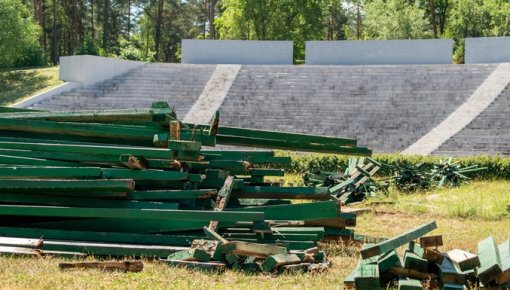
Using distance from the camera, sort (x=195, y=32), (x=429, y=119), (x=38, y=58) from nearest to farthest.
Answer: (x=429, y=119), (x=38, y=58), (x=195, y=32)

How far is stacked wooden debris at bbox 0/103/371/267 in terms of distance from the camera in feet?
25.0

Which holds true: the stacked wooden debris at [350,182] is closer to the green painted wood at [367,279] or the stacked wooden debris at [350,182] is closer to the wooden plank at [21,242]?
the wooden plank at [21,242]

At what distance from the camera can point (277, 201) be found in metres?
8.92

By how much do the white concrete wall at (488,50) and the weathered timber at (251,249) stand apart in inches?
1043

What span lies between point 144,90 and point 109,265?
2349cm

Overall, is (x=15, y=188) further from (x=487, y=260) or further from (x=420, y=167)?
(x=420, y=167)

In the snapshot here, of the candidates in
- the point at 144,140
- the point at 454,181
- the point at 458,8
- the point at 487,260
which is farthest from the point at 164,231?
the point at 458,8

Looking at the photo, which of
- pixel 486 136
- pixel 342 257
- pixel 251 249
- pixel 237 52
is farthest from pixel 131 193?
pixel 237 52

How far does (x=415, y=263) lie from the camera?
21.3 ft

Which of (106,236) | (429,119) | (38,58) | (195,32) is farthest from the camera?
(195,32)

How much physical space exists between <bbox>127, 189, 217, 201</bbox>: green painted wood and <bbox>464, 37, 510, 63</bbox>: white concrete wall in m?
26.0

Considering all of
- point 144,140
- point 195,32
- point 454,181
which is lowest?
point 454,181

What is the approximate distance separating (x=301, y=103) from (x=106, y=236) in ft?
68.8

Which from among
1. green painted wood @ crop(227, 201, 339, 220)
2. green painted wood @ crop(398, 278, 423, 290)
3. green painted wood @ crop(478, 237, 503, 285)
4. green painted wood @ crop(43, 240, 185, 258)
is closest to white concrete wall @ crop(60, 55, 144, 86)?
green painted wood @ crop(227, 201, 339, 220)
